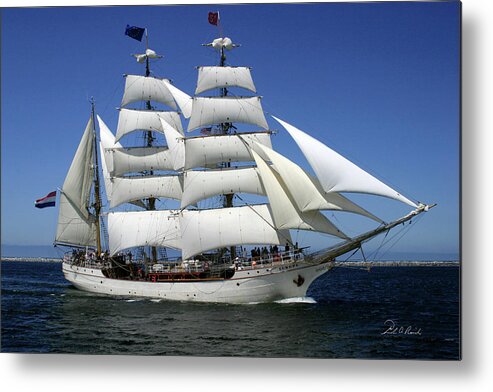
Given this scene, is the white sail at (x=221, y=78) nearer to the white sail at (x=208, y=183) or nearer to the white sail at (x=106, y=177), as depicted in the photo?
the white sail at (x=208, y=183)

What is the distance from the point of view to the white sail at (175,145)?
52.3ft

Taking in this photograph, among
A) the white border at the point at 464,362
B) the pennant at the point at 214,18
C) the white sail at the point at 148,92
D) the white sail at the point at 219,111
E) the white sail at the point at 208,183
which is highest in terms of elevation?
the white sail at the point at 148,92

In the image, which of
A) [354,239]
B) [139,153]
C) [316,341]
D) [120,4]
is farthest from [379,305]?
[139,153]

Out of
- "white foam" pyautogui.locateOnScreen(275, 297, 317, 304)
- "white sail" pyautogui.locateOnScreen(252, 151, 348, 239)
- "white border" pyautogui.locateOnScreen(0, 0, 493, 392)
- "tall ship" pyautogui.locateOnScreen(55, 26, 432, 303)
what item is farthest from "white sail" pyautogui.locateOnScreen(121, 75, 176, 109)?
"white border" pyautogui.locateOnScreen(0, 0, 493, 392)

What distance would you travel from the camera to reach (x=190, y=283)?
14852 millimetres

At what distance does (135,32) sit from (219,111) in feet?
16.5

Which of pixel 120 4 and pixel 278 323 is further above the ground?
pixel 120 4

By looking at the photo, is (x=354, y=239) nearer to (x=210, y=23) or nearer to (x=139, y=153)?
(x=210, y=23)

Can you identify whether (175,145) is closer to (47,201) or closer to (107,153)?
(107,153)

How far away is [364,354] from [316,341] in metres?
0.98

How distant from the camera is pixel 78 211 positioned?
17812mm

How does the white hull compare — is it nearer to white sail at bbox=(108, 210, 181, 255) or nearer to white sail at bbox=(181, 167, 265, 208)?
white sail at bbox=(181, 167, 265, 208)
